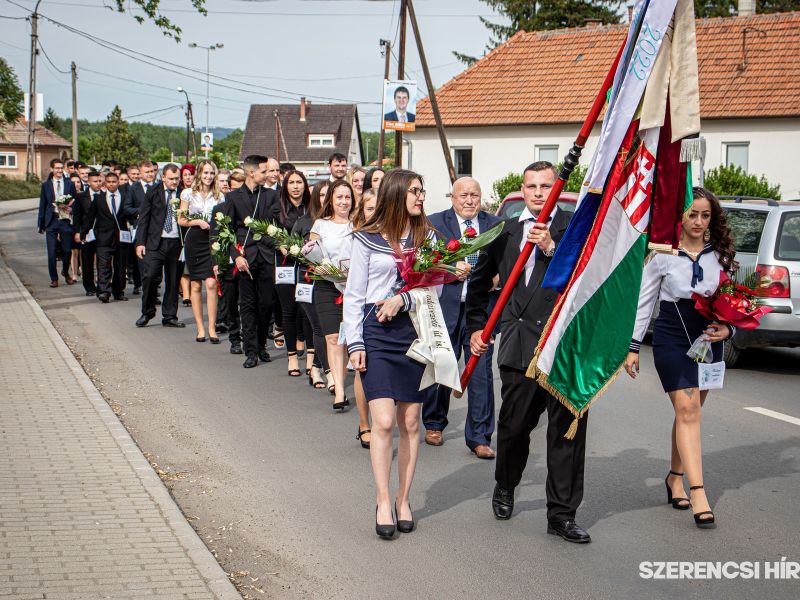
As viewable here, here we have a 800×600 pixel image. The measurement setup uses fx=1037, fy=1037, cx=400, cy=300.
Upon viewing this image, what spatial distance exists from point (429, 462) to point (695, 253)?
8.06 ft

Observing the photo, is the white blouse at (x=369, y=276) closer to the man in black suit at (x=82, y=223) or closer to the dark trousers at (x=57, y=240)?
the man in black suit at (x=82, y=223)

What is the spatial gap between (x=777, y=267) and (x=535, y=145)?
2720 cm

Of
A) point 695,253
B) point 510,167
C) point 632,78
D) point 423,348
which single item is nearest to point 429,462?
point 423,348

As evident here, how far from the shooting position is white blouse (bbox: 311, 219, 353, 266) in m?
8.89

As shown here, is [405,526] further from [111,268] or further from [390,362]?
[111,268]

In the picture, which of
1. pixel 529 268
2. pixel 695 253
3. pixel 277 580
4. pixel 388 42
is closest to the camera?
pixel 277 580

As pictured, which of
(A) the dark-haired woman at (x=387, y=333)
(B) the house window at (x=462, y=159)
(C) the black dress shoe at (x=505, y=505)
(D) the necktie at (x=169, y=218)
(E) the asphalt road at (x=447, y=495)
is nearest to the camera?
(E) the asphalt road at (x=447, y=495)

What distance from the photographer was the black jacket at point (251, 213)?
37.9ft

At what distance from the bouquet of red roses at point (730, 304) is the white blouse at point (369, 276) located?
1817 millimetres

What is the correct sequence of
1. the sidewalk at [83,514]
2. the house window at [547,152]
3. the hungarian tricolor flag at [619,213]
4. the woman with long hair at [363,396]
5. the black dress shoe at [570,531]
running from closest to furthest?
the sidewalk at [83,514], the hungarian tricolor flag at [619,213], the black dress shoe at [570,531], the woman with long hair at [363,396], the house window at [547,152]

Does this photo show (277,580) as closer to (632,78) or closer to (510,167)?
(632,78)

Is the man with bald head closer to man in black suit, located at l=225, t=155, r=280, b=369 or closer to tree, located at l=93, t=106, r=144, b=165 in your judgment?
man in black suit, located at l=225, t=155, r=280, b=369

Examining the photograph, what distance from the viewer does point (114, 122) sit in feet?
345

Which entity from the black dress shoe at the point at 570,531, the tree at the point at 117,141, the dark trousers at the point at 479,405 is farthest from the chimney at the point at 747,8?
the tree at the point at 117,141
